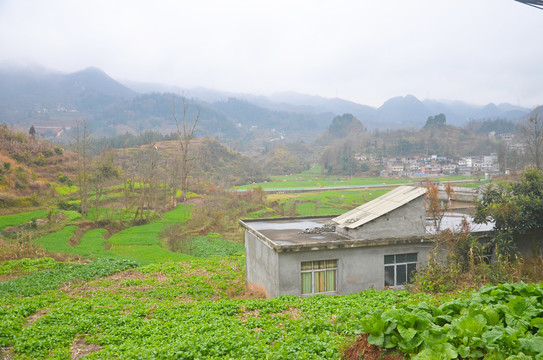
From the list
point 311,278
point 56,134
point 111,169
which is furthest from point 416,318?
point 56,134

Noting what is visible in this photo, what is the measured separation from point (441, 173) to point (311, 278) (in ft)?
300

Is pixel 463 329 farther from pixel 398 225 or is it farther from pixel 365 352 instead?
pixel 398 225

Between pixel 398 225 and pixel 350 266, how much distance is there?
2549mm

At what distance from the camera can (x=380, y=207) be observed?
16594 millimetres

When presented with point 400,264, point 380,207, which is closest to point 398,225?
point 380,207

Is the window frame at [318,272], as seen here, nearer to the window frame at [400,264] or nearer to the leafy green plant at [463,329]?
the window frame at [400,264]

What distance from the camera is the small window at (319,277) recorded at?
15.0m

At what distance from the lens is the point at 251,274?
18.0 meters

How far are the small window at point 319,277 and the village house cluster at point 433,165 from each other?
8260 centimetres

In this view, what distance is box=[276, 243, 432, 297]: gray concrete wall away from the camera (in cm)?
1467

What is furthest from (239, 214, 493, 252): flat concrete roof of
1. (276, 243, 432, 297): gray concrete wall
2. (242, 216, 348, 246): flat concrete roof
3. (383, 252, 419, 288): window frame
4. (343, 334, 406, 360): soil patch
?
(343, 334, 406, 360): soil patch

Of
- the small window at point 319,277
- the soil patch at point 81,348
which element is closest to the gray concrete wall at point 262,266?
the small window at point 319,277

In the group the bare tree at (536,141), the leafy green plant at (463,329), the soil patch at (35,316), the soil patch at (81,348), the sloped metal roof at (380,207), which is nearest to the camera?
the leafy green plant at (463,329)

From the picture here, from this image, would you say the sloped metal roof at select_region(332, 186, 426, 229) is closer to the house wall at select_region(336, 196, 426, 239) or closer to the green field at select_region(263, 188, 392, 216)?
the house wall at select_region(336, 196, 426, 239)
